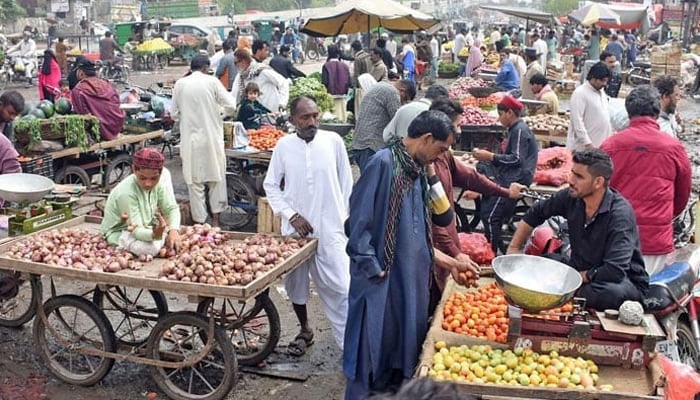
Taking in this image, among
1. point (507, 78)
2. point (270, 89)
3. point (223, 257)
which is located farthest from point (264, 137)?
point (507, 78)

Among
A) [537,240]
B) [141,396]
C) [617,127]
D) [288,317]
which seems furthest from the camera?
[617,127]

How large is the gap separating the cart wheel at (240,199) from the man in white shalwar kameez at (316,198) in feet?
10.8

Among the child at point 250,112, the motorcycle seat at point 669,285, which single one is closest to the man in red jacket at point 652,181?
the motorcycle seat at point 669,285

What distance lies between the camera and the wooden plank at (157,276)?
168 inches

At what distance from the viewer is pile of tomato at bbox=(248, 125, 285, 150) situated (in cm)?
847

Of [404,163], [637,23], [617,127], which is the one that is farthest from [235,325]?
[637,23]

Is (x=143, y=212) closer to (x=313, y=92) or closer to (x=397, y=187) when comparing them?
(x=397, y=187)

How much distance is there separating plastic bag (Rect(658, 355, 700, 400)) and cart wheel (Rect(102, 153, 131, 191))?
7314mm

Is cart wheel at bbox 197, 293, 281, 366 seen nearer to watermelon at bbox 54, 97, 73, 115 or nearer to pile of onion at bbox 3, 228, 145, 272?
pile of onion at bbox 3, 228, 145, 272

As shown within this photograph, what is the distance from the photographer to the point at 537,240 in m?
5.79

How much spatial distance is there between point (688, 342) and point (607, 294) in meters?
1.13

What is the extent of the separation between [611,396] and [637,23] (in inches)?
1200

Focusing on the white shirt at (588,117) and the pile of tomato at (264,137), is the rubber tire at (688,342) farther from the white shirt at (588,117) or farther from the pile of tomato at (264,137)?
the pile of tomato at (264,137)

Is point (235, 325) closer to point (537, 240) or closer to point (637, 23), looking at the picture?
point (537, 240)
